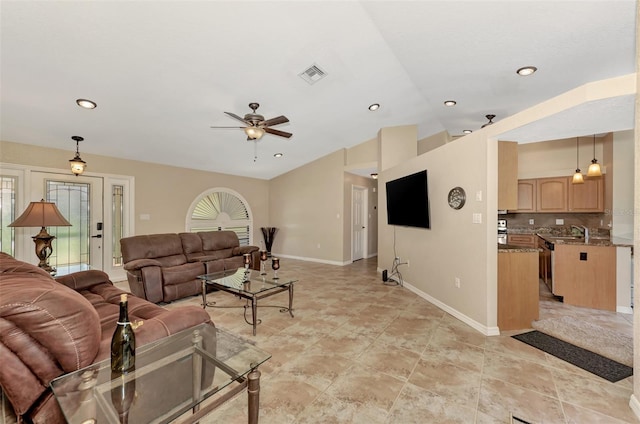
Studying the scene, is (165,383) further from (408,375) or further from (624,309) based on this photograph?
(624,309)

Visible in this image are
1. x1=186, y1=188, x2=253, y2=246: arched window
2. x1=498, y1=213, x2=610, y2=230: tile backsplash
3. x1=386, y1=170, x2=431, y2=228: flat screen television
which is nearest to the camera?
x1=386, y1=170, x2=431, y2=228: flat screen television

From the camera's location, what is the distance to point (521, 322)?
3.00 metres

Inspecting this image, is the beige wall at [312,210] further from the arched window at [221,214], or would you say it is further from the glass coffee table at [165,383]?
the glass coffee table at [165,383]

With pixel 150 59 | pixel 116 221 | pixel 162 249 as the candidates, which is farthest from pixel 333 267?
pixel 150 59

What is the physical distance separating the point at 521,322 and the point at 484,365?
1.14 m

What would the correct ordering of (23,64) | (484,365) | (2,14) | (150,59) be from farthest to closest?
(150,59) < (23,64) < (484,365) < (2,14)

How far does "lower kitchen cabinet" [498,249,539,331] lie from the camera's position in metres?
2.97

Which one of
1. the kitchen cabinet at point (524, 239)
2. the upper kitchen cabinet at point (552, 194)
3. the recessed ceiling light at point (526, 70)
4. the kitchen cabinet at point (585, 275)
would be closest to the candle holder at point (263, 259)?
the recessed ceiling light at point (526, 70)

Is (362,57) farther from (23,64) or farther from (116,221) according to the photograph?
(116,221)

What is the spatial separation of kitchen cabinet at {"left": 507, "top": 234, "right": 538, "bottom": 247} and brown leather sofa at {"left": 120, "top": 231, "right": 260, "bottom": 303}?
5.33 meters

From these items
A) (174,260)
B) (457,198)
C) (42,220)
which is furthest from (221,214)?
(457,198)

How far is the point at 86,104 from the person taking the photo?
328 cm

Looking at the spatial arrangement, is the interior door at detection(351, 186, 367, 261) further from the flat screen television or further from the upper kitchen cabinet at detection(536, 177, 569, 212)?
the upper kitchen cabinet at detection(536, 177, 569, 212)

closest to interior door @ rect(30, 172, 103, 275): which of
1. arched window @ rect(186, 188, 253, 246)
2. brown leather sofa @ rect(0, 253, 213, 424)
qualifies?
arched window @ rect(186, 188, 253, 246)
